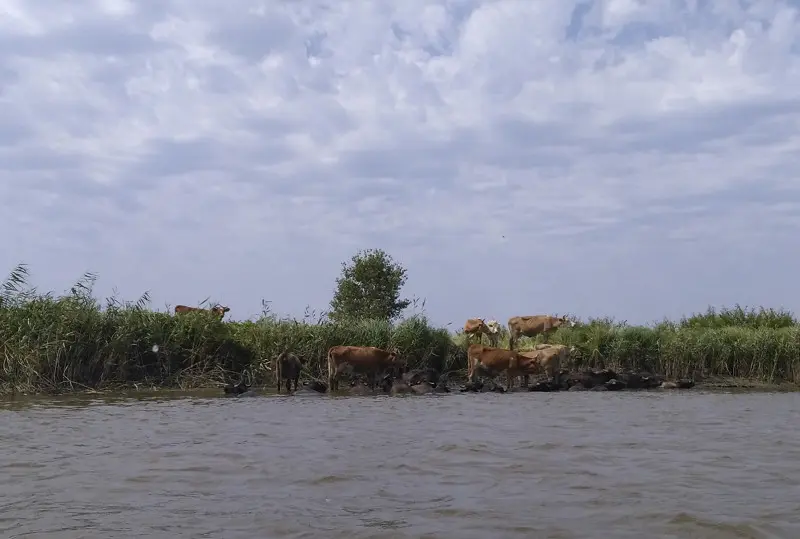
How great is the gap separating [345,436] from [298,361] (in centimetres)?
722

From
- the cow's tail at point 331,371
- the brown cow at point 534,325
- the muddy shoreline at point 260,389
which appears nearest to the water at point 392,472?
the muddy shoreline at point 260,389

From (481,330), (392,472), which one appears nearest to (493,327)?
(481,330)

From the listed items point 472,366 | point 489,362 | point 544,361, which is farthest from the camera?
point 544,361

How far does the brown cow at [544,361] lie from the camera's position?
70.0 ft

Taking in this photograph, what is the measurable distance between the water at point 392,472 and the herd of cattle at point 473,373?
3833 millimetres

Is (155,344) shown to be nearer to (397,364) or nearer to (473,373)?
(397,364)

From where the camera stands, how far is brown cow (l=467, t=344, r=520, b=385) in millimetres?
20969

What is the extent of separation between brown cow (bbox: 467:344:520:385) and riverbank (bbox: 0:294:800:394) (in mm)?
1493

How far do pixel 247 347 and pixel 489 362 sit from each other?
6.22 metres

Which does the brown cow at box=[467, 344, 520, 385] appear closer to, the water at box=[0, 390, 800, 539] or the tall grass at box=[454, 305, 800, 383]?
the tall grass at box=[454, 305, 800, 383]

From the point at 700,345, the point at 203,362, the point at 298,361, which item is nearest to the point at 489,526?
the point at 298,361

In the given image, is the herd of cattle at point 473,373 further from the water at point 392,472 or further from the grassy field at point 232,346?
the water at point 392,472

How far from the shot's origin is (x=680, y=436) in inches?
471

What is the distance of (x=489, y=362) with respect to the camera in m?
21.0
